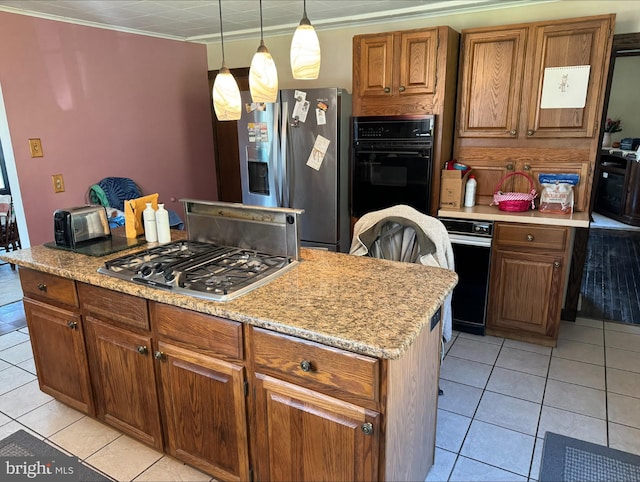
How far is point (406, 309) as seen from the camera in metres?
1.47

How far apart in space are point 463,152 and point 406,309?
2.28 m

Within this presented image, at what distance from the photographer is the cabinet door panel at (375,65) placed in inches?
126

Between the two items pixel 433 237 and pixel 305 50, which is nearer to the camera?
pixel 305 50

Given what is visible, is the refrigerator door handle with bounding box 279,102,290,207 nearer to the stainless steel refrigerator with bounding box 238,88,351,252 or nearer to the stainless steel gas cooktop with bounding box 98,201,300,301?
the stainless steel refrigerator with bounding box 238,88,351,252

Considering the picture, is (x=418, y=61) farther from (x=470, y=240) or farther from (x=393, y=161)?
(x=470, y=240)

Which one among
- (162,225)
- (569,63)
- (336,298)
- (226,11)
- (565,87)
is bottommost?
(336,298)

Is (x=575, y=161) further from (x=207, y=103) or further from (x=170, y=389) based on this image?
(x=207, y=103)

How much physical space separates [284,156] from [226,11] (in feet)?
3.78

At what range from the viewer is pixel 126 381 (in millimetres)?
1935

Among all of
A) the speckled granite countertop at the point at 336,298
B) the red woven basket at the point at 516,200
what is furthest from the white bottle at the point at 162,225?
the red woven basket at the point at 516,200

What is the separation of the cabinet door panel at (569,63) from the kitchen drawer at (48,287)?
118 inches

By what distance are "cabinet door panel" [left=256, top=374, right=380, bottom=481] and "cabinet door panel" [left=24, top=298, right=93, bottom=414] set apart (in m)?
1.05

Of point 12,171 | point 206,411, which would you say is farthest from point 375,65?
point 12,171

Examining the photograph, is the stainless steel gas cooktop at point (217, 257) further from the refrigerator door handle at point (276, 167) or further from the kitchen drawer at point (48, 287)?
the refrigerator door handle at point (276, 167)
